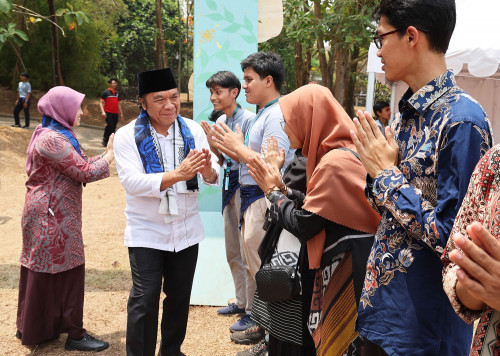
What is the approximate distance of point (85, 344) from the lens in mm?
3730

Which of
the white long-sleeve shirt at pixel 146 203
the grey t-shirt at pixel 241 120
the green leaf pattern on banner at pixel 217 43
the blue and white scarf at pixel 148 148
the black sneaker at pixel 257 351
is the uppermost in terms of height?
the green leaf pattern on banner at pixel 217 43

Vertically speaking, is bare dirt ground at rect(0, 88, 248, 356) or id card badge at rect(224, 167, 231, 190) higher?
id card badge at rect(224, 167, 231, 190)

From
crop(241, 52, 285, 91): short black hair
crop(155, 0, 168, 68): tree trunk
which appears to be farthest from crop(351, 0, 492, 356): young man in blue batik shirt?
crop(155, 0, 168, 68): tree trunk

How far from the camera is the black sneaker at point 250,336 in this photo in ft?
12.7

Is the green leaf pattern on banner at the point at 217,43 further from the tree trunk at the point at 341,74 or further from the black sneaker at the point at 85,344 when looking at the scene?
the tree trunk at the point at 341,74

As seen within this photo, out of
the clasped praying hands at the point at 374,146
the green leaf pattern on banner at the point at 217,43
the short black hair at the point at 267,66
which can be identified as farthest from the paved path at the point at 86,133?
the clasped praying hands at the point at 374,146

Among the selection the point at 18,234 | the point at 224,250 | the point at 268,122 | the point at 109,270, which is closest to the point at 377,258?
the point at 268,122

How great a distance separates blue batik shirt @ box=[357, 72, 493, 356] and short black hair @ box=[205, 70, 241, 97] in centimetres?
282

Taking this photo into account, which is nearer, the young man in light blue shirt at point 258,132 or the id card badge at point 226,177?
the young man in light blue shirt at point 258,132

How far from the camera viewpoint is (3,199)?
9.07 metres

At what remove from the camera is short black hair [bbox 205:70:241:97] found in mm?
4445

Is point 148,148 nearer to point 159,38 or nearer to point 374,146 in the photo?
point 374,146

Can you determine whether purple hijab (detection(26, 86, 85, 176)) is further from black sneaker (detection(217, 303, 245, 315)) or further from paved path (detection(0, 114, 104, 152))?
paved path (detection(0, 114, 104, 152))

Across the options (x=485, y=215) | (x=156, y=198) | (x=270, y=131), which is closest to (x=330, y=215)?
(x=485, y=215)
